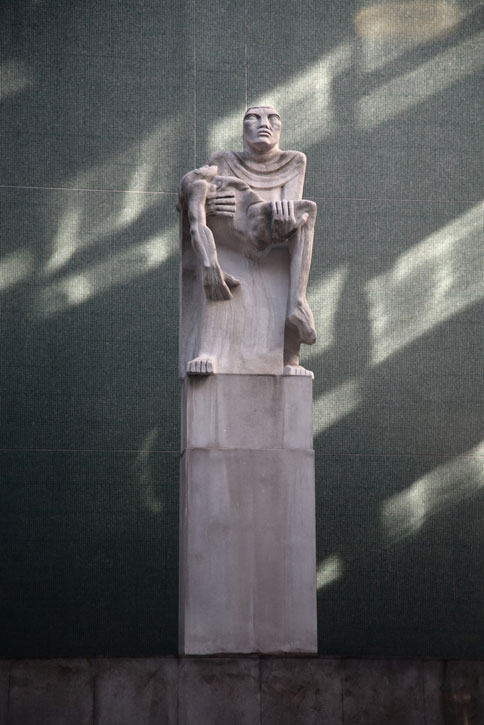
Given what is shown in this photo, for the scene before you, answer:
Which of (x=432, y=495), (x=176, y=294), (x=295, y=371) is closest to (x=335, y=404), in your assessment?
(x=432, y=495)

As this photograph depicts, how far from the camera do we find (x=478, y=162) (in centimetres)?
1900

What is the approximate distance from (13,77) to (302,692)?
1102 centimetres

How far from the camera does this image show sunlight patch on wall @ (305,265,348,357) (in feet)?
59.6

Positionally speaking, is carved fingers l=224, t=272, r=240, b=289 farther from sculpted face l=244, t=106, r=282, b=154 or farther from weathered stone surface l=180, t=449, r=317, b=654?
weathered stone surface l=180, t=449, r=317, b=654

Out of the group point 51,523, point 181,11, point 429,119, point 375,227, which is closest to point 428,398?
point 375,227

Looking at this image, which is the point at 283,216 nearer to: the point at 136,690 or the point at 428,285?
the point at 136,690

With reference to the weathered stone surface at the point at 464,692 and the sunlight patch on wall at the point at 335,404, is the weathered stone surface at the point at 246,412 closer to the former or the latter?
the weathered stone surface at the point at 464,692

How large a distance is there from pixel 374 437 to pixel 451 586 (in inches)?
95.8

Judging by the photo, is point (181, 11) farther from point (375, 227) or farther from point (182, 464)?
point (182, 464)

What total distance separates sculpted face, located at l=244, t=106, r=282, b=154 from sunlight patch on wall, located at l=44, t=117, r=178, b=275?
17.5 ft

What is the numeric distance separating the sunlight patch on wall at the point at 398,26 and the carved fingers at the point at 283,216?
23.4ft

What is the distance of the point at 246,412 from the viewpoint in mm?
12367

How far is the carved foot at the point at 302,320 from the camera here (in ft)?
41.4

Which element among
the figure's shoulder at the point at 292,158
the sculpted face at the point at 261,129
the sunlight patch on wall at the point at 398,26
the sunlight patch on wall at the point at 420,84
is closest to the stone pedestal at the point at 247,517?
the figure's shoulder at the point at 292,158
